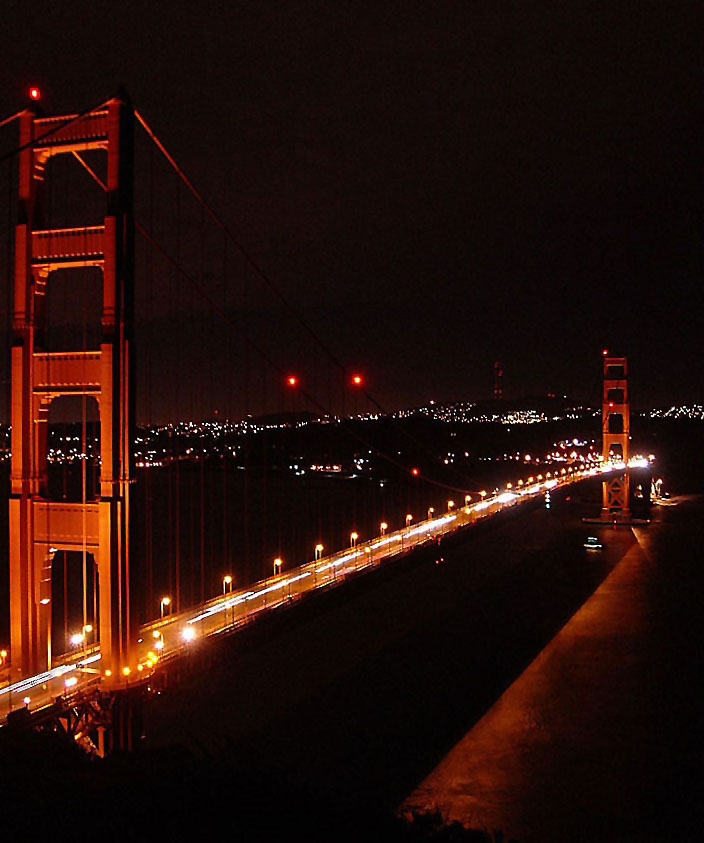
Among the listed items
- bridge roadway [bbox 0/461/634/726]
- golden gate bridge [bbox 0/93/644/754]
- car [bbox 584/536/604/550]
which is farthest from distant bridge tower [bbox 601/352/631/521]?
golden gate bridge [bbox 0/93/644/754]

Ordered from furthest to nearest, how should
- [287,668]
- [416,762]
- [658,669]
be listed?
[658,669], [287,668], [416,762]

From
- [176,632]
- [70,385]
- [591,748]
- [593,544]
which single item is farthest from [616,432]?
→ [70,385]

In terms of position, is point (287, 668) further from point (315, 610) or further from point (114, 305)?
point (114, 305)

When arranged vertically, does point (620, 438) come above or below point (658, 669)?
above

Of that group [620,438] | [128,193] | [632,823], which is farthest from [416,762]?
[620,438]

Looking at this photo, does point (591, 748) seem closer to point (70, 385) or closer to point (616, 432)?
point (70, 385)
